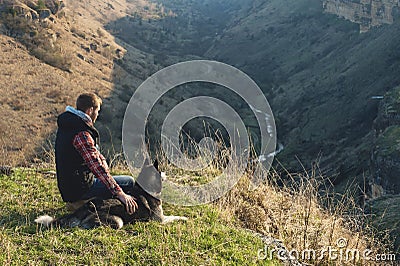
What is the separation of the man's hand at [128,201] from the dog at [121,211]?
126 mm

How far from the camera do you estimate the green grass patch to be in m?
3.60

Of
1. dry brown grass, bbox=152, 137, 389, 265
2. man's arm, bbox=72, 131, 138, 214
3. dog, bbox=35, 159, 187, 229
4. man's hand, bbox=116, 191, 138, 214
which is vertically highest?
man's arm, bbox=72, 131, 138, 214

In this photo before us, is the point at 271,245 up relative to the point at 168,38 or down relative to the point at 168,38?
up

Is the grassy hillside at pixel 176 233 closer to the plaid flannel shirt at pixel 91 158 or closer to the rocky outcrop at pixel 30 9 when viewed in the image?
the plaid flannel shirt at pixel 91 158

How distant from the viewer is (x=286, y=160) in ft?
114

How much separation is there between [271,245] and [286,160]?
3104 cm

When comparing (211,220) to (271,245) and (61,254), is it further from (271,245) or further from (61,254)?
(61,254)

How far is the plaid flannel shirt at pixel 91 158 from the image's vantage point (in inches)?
167

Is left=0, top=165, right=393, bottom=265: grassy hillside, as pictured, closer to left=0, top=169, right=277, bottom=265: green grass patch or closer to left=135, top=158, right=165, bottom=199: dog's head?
left=0, top=169, right=277, bottom=265: green grass patch

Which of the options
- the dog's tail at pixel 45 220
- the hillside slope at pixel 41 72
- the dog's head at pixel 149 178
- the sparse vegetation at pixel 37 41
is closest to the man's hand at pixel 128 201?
the dog's head at pixel 149 178

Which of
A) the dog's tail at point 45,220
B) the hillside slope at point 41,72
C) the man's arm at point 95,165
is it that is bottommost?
the hillside slope at point 41,72

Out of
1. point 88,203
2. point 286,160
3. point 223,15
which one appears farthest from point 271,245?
point 223,15

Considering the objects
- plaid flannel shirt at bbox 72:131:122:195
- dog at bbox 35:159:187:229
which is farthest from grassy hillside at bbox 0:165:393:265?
plaid flannel shirt at bbox 72:131:122:195

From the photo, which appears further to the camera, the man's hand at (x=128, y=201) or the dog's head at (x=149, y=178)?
the dog's head at (x=149, y=178)
